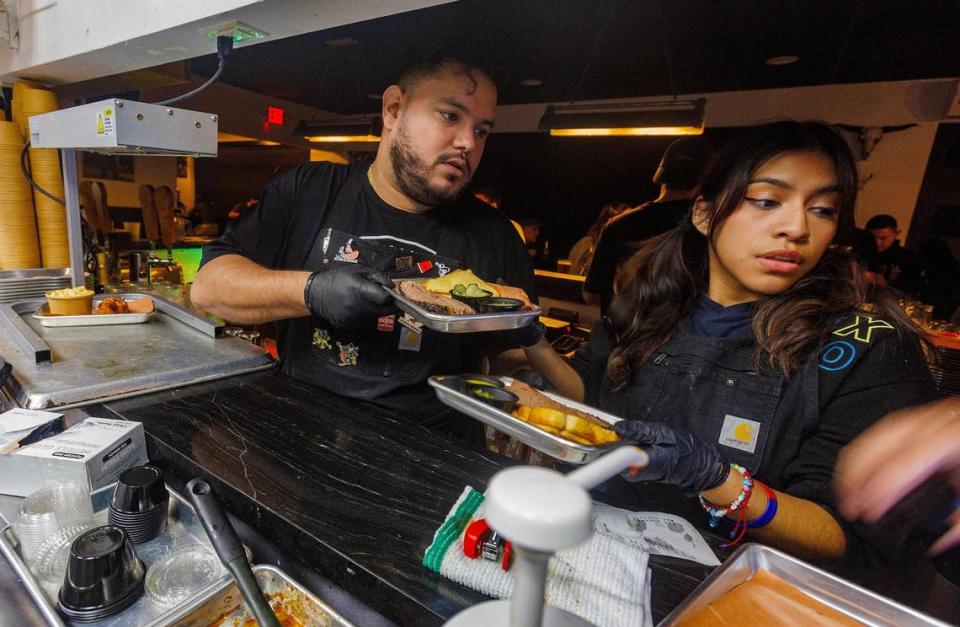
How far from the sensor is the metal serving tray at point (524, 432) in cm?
98

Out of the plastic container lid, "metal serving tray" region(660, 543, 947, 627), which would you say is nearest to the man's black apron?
the plastic container lid

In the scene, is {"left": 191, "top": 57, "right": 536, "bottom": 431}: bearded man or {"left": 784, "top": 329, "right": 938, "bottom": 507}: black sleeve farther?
{"left": 191, "top": 57, "right": 536, "bottom": 431}: bearded man

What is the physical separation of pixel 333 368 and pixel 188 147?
101 centimetres

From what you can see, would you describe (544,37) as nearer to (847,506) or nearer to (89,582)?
(847,506)

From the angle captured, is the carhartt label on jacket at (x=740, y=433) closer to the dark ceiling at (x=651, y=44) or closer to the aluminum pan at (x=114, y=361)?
the aluminum pan at (x=114, y=361)

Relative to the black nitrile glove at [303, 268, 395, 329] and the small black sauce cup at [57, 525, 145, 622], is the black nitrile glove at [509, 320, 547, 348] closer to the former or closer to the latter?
the black nitrile glove at [303, 268, 395, 329]

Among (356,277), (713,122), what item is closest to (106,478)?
(356,277)

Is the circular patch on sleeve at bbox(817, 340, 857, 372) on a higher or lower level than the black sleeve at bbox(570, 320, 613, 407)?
higher

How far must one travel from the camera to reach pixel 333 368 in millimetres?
1942

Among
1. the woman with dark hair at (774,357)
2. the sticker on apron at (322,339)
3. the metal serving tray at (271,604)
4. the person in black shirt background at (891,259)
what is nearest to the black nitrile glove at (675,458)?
the woman with dark hair at (774,357)

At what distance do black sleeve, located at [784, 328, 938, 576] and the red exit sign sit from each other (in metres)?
10.4

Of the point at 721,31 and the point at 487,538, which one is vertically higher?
the point at 721,31

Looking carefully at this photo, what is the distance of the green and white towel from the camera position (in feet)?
2.66

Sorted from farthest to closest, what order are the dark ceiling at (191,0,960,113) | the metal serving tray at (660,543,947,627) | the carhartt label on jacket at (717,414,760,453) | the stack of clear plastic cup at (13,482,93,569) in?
1. the dark ceiling at (191,0,960,113)
2. the carhartt label on jacket at (717,414,760,453)
3. the stack of clear plastic cup at (13,482,93,569)
4. the metal serving tray at (660,543,947,627)
